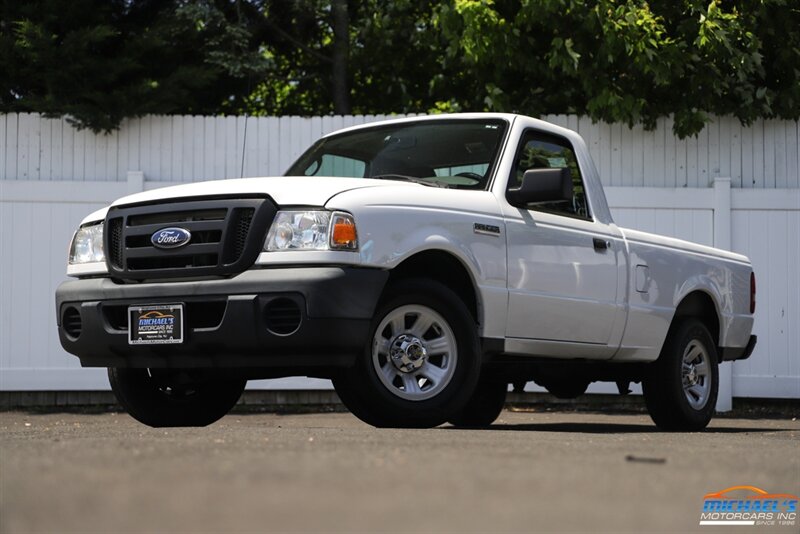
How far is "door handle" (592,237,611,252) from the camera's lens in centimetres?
811

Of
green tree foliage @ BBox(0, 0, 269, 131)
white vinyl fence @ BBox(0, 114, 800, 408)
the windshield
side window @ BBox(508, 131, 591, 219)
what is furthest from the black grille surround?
green tree foliage @ BBox(0, 0, 269, 131)

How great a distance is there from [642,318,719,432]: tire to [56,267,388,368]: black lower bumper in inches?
127

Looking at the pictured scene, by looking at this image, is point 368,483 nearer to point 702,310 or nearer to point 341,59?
point 702,310

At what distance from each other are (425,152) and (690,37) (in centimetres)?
563

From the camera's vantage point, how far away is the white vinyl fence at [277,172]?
12.3m

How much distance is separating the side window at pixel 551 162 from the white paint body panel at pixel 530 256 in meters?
0.06

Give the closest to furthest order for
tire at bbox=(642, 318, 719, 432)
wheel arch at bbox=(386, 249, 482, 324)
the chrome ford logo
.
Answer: the chrome ford logo → wheel arch at bbox=(386, 249, 482, 324) → tire at bbox=(642, 318, 719, 432)

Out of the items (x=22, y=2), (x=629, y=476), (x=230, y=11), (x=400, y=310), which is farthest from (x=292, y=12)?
(x=629, y=476)

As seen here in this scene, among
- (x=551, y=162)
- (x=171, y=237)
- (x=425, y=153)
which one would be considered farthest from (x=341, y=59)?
(x=171, y=237)

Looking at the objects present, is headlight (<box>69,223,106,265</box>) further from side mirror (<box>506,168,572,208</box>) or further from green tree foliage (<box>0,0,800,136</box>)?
green tree foliage (<box>0,0,800,136</box>)

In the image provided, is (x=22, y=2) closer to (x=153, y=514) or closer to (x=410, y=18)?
(x=410, y=18)

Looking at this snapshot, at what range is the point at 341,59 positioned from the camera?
52.7ft

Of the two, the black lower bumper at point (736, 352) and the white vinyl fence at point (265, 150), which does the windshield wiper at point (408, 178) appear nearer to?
the black lower bumper at point (736, 352)

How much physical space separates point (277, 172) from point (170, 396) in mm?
5066
